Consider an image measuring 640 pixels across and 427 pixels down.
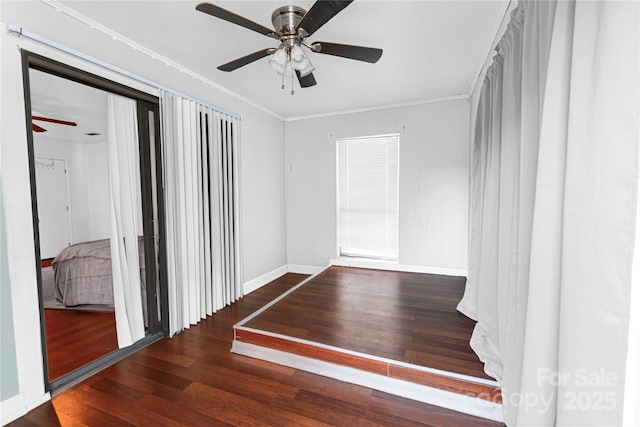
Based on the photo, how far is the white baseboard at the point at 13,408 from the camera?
1570mm

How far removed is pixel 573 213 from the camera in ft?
3.29

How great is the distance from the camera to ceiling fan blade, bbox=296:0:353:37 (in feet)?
4.50

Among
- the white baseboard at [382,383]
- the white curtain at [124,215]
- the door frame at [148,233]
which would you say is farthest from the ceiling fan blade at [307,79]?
the white baseboard at [382,383]

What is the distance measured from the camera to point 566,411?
98 centimetres

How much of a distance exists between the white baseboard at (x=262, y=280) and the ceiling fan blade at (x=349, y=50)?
296 centimetres

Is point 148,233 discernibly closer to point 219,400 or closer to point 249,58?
point 219,400

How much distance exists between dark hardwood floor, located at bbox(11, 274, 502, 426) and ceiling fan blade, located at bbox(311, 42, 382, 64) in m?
2.33

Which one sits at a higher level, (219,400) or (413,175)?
(413,175)

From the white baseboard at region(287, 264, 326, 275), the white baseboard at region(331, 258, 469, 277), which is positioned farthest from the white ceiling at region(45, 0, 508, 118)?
the white baseboard at region(287, 264, 326, 275)

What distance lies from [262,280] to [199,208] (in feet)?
5.47

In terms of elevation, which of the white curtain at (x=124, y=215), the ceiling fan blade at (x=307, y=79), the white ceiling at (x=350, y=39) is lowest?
the white curtain at (x=124, y=215)

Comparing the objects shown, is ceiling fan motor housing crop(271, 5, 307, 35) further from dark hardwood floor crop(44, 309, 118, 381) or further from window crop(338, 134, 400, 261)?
dark hardwood floor crop(44, 309, 118, 381)

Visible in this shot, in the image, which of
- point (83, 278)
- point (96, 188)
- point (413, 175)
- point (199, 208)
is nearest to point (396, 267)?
point (413, 175)

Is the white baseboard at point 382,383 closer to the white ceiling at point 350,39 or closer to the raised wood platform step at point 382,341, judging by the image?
the raised wood platform step at point 382,341
